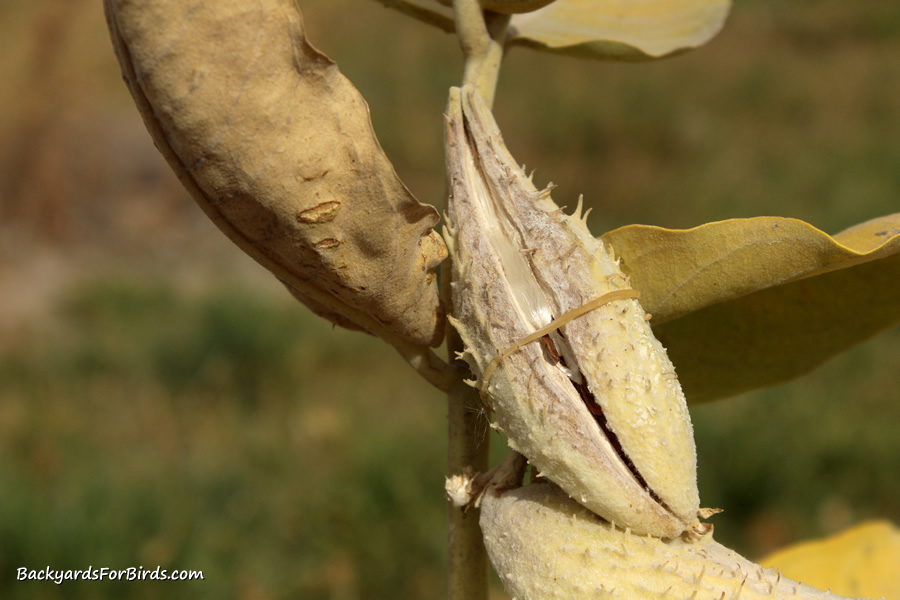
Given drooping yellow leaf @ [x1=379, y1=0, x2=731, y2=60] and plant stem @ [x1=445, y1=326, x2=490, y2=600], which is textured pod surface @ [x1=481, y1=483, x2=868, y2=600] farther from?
drooping yellow leaf @ [x1=379, y1=0, x2=731, y2=60]

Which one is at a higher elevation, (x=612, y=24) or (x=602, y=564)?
Result: (x=612, y=24)

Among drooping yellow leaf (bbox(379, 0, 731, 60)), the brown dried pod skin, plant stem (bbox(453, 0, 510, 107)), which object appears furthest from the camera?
drooping yellow leaf (bbox(379, 0, 731, 60))

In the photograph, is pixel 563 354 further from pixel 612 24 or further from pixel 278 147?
pixel 612 24

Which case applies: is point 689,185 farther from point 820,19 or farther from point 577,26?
point 577,26

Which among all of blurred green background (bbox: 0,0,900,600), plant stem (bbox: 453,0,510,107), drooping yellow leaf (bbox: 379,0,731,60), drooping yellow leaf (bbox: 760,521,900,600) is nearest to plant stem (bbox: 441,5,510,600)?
plant stem (bbox: 453,0,510,107)

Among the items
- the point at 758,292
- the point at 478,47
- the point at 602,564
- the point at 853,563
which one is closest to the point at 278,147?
the point at 478,47

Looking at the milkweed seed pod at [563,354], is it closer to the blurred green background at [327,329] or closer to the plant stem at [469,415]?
the plant stem at [469,415]
